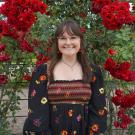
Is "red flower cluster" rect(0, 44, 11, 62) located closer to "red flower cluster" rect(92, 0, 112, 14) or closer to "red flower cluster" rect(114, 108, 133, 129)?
"red flower cluster" rect(92, 0, 112, 14)

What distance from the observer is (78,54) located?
371 centimetres

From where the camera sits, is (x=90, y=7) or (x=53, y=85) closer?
(x=53, y=85)

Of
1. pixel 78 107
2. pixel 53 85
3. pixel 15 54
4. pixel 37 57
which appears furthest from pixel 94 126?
pixel 15 54

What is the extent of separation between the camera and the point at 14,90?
15.8ft

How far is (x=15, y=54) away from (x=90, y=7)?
841 millimetres

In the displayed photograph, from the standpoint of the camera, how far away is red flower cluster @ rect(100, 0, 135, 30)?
3760 millimetres

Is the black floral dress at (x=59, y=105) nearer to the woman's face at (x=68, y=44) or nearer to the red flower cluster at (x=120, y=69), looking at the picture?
the woman's face at (x=68, y=44)

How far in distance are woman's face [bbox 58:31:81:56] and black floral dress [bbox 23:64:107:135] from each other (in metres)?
0.20

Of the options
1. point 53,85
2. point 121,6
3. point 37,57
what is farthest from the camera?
point 37,57

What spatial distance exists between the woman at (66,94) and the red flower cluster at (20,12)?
37 centimetres

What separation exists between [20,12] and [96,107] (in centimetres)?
101

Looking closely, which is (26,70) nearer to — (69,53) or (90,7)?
(90,7)

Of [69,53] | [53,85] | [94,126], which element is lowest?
[94,126]

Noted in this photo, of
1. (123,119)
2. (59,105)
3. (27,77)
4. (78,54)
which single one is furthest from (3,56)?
(123,119)
